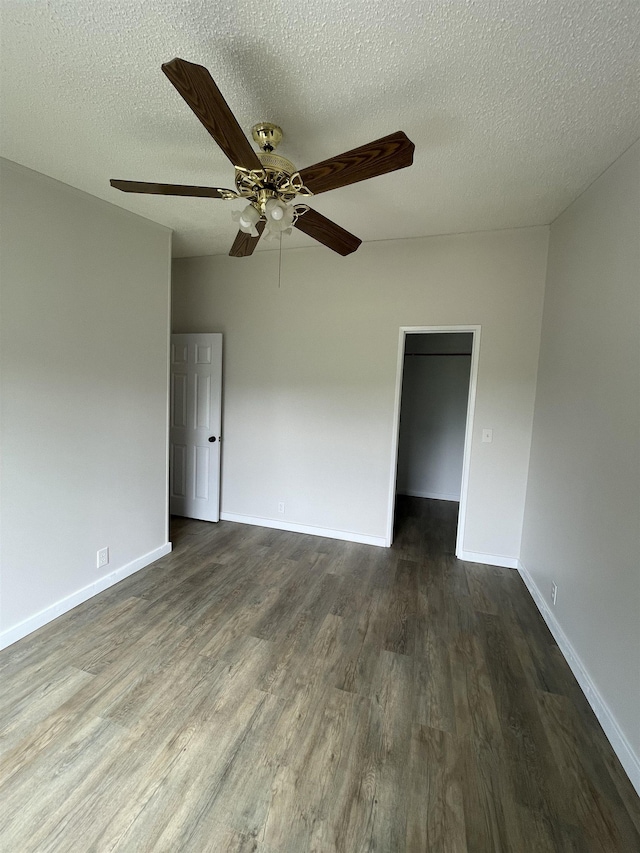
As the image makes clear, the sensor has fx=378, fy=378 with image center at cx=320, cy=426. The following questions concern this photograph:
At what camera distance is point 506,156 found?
6.45 ft

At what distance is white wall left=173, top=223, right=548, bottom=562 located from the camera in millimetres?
3133

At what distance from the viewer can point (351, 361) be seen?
3.54 m

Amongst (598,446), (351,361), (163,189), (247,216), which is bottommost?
(598,446)

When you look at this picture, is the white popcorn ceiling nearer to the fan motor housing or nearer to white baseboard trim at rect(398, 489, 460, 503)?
the fan motor housing

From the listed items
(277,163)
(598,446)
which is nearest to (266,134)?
(277,163)

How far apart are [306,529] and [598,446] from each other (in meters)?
2.64

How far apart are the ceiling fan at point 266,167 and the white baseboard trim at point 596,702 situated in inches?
96.6

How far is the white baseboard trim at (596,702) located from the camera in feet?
4.97

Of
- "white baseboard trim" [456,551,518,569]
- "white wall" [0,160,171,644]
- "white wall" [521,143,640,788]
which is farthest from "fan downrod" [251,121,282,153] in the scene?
"white baseboard trim" [456,551,518,569]

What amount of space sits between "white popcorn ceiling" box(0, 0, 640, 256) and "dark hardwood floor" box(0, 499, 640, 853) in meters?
2.70

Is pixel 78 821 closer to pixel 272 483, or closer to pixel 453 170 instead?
pixel 272 483

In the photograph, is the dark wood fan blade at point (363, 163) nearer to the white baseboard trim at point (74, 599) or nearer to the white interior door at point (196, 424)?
the white interior door at point (196, 424)

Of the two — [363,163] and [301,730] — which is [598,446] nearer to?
[363,163]

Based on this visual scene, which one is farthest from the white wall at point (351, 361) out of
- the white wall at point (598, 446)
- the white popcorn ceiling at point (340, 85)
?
the white popcorn ceiling at point (340, 85)
